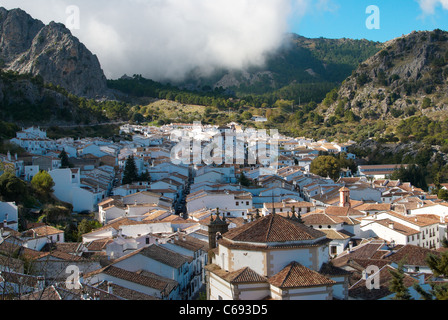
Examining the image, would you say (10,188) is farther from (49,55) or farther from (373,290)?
(49,55)

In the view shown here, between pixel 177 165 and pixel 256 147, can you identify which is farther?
pixel 256 147

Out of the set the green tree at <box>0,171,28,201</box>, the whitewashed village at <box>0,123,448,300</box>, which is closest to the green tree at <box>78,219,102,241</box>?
the whitewashed village at <box>0,123,448,300</box>

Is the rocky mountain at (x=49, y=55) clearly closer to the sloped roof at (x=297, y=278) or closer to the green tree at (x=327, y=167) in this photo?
the green tree at (x=327, y=167)

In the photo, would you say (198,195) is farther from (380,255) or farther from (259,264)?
(259,264)

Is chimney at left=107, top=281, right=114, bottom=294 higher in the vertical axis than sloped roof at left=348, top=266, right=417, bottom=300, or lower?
higher

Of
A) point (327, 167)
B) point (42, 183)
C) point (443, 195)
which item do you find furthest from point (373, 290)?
point (327, 167)

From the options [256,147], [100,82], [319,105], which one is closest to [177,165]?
[256,147]

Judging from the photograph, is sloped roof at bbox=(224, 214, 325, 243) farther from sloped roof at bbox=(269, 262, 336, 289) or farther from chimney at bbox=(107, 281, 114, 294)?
chimney at bbox=(107, 281, 114, 294)
